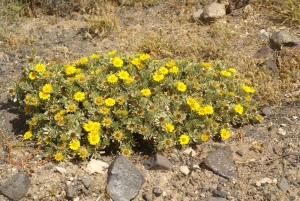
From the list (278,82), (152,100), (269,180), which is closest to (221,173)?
(269,180)

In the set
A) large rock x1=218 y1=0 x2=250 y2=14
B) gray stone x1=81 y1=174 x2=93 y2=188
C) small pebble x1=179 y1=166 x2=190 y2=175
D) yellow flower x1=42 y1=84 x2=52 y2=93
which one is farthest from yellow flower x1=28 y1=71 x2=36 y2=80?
large rock x1=218 y1=0 x2=250 y2=14

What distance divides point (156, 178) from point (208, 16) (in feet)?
10.0

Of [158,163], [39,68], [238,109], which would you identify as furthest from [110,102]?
[238,109]

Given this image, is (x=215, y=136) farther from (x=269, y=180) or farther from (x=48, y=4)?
(x=48, y=4)

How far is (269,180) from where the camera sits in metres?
3.62

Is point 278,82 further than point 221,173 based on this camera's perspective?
Yes

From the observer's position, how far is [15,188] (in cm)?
346

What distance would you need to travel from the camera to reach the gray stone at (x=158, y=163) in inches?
146

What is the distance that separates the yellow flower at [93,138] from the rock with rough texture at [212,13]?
9.79 feet

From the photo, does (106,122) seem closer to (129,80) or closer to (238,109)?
(129,80)

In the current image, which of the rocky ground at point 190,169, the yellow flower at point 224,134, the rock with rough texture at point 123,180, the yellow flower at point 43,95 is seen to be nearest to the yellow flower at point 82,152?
the rocky ground at point 190,169

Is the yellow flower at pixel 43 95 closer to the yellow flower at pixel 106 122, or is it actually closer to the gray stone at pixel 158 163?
the yellow flower at pixel 106 122

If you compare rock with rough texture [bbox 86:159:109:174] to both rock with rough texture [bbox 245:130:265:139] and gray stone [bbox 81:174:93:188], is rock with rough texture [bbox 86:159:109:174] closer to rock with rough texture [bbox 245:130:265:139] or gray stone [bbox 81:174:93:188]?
gray stone [bbox 81:174:93:188]

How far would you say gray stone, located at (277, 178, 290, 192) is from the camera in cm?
354
